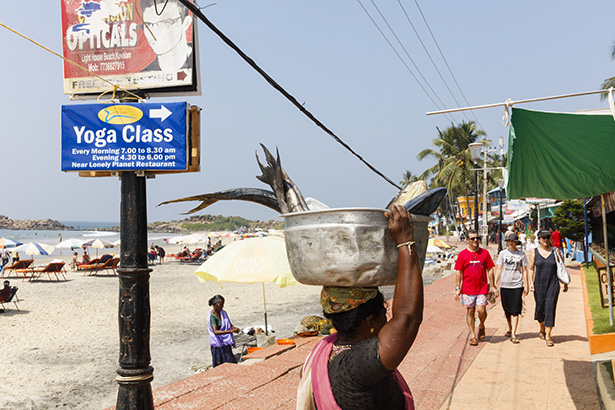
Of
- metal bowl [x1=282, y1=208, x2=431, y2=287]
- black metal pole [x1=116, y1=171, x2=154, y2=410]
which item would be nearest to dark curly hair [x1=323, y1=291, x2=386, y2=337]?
metal bowl [x1=282, y1=208, x2=431, y2=287]

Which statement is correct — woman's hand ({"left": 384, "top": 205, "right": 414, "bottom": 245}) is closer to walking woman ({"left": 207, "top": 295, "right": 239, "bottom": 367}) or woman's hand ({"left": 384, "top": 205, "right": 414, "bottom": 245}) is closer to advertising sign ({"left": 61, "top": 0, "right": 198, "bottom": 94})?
advertising sign ({"left": 61, "top": 0, "right": 198, "bottom": 94})

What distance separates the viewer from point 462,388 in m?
5.45

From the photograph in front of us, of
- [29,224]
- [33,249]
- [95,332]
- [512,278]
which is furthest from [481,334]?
[29,224]

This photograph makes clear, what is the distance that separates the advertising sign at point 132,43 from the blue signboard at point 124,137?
22 centimetres

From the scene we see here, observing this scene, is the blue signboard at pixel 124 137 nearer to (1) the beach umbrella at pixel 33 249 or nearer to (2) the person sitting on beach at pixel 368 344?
(2) the person sitting on beach at pixel 368 344

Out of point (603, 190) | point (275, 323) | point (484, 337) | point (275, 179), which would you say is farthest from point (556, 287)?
point (275, 323)

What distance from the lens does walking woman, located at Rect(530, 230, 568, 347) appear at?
7.14 m

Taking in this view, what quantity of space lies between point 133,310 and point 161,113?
1348mm

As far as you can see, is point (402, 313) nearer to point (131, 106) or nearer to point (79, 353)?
point (131, 106)

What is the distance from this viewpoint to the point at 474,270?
752 centimetres

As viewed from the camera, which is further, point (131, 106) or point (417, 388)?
point (417, 388)

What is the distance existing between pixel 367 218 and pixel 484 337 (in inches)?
263

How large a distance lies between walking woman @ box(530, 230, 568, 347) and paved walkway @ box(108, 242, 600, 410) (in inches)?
13.8

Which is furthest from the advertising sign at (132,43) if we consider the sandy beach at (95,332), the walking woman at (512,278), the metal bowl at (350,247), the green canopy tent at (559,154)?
the sandy beach at (95,332)
